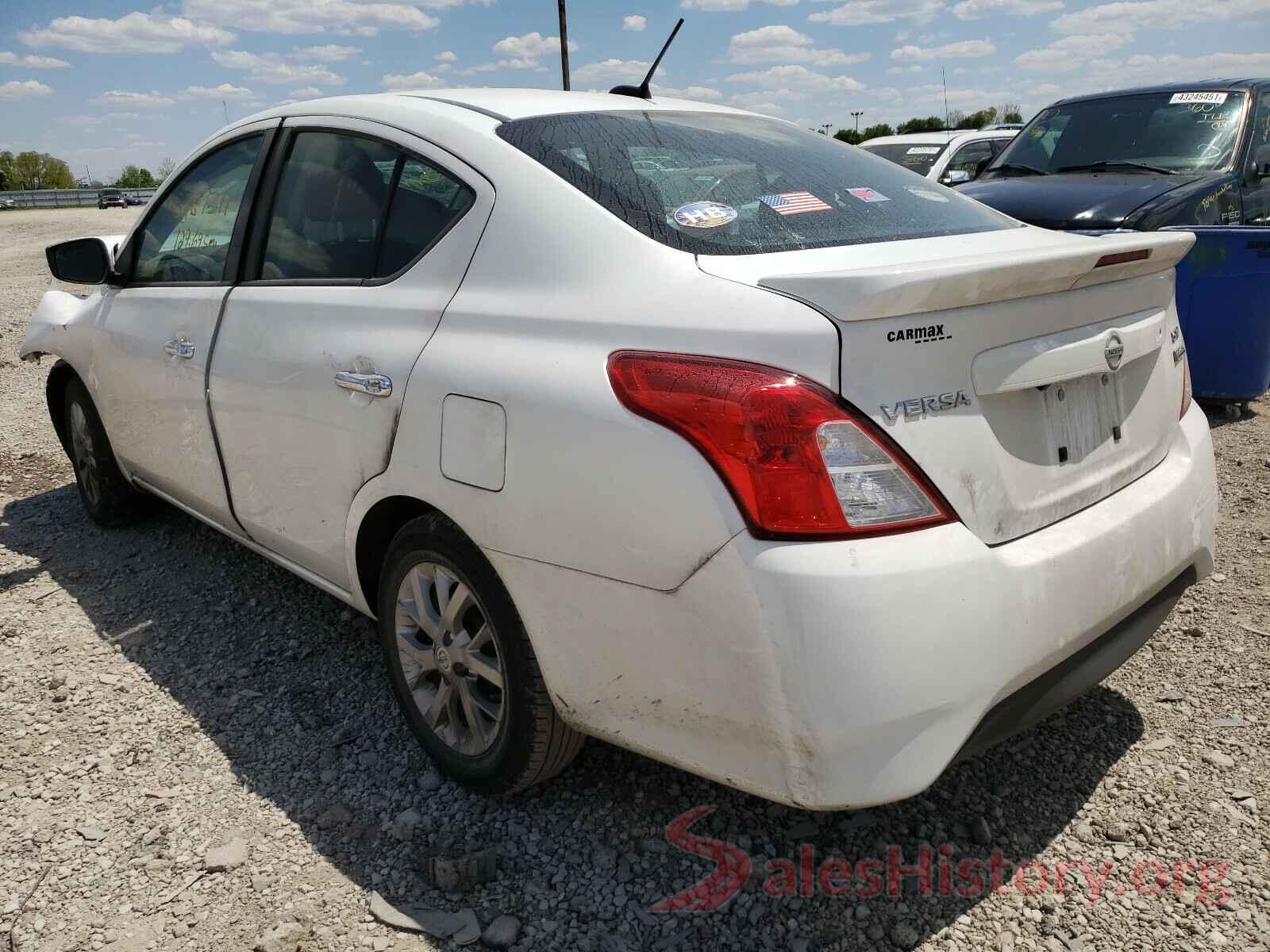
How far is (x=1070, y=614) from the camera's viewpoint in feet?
6.34

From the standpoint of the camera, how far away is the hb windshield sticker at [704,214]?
2.11 m

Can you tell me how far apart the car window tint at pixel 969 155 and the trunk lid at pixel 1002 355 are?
10.3 m

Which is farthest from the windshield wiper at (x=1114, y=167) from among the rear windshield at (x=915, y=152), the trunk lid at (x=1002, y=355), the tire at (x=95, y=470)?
the tire at (x=95, y=470)

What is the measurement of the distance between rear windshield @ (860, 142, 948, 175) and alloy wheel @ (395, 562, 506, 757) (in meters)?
10.3

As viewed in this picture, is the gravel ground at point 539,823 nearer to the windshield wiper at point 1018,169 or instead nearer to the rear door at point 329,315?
the rear door at point 329,315

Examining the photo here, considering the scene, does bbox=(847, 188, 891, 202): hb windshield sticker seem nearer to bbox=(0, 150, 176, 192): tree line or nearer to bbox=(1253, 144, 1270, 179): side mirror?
bbox=(1253, 144, 1270, 179): side mirror

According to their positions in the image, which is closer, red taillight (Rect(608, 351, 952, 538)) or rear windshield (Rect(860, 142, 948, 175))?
red taillight (Rect(608, 351, 952, 538))

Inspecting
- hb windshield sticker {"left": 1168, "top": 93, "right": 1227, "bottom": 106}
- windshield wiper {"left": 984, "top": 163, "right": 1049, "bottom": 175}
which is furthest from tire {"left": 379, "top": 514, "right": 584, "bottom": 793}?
hb windshield sticker {"left": 1168, "top": 93, "right": 1227, "bottom": 106}

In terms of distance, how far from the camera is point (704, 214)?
2.15 meters

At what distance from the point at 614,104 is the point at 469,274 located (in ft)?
2.63

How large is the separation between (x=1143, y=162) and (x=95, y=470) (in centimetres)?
642

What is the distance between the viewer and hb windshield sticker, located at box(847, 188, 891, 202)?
8.04 ft

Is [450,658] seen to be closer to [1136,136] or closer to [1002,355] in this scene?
[1002,355]

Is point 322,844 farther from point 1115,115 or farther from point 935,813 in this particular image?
point 1115,115
